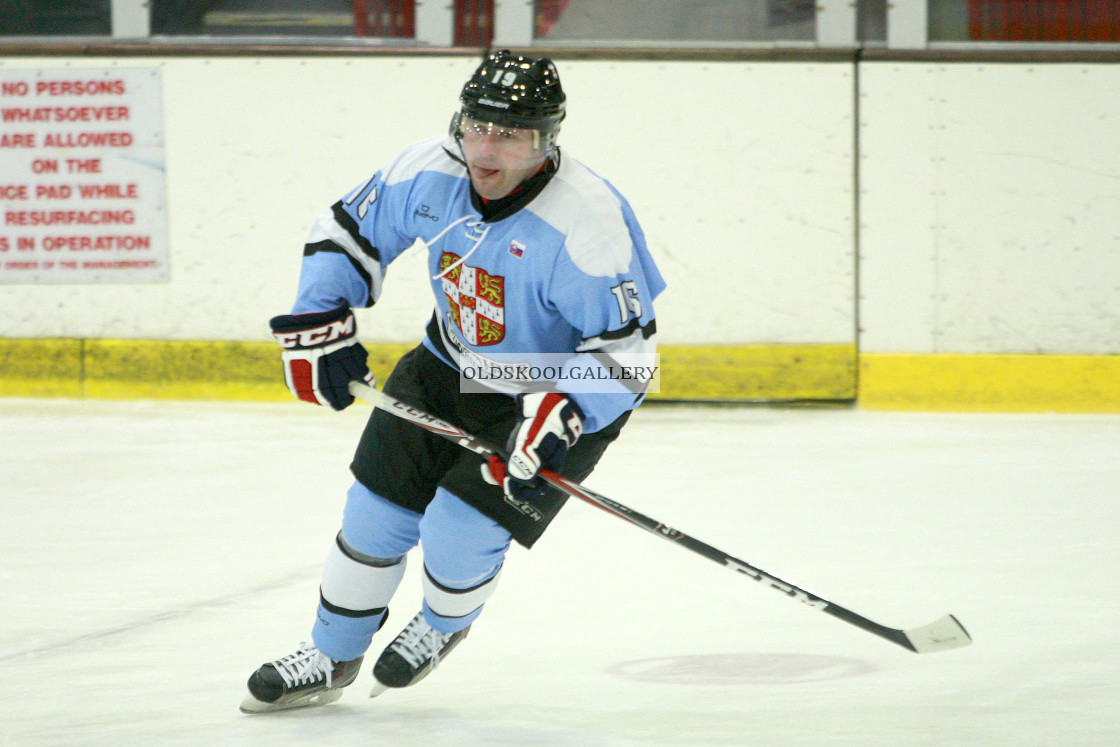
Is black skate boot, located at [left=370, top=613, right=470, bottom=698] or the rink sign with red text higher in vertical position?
the rink sign with red text

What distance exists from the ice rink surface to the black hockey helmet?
0.94 metres

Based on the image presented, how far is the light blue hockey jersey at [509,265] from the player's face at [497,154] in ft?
0.16

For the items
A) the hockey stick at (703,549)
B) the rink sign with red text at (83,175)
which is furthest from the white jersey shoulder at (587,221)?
the rink sign with red text at (83,175)

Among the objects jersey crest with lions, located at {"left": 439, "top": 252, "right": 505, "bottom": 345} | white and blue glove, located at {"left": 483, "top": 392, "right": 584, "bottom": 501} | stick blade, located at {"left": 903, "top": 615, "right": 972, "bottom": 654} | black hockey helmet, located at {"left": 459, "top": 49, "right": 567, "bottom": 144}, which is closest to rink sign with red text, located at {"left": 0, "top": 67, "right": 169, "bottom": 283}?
jersey crest with lions, located at {"left": 439, "top": 252, "right": 505, "bottom": 345}

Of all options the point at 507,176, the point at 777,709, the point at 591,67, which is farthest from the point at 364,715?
the point at 591,67

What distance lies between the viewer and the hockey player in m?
1.96

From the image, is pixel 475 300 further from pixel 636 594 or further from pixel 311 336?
pixel 636 594

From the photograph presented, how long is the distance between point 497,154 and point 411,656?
2.71ft

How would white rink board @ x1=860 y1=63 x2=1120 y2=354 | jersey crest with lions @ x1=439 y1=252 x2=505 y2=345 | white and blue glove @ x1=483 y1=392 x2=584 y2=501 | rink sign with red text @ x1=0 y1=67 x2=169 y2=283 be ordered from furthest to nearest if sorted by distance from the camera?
rink sign with red text @ x1=0 y1=67 x2=169 y2=283 < white rink board @ x1=860 y1=63 x2=1120 y2=354 < jersey crest with lions @ x1=439 y1=252 x2=505 y2=345 < white and blue glove @ x1=483 y1=392 x2=584 y2=501

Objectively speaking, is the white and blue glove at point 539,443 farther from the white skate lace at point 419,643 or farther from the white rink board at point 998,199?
the white rink board at point 998,199

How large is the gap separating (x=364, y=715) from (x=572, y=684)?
0.36m

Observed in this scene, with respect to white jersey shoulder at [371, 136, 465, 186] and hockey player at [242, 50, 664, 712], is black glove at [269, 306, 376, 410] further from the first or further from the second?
white jersey shoulder at [371, 136, 465, 186]

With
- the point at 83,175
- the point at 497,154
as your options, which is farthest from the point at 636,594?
the point at 83,175

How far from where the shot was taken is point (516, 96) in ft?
6.41
